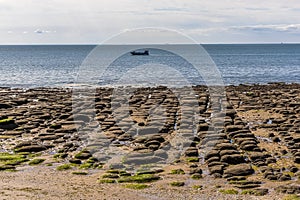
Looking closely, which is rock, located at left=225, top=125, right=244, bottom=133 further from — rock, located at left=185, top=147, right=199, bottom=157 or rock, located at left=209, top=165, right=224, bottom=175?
rock, located at left=209, top=165, right=224, bottom=175

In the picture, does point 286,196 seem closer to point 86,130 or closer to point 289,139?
point 289,139

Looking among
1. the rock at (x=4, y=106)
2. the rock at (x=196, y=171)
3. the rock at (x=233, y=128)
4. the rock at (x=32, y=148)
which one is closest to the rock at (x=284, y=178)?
the rock at (x=196, y=171)

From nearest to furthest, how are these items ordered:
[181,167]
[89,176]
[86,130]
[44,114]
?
[89,176], [181,167], [86,130], [44,114]

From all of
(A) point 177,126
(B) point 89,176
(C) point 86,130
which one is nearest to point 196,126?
(A) point 177,126

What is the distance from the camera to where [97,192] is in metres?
26.9

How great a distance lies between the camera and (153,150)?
36688 mm

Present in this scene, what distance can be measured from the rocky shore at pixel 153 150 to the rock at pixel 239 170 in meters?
0.07

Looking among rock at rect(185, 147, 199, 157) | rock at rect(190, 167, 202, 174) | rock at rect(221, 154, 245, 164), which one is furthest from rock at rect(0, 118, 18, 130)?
→ rock at rect(221, 154, 245, 164)

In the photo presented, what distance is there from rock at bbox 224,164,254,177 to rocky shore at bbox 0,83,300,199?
71mm

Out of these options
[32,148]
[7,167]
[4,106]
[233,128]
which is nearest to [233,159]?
[233,128]

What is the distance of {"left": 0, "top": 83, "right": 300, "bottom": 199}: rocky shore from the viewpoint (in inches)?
1084

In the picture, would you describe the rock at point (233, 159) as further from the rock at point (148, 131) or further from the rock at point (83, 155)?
the rock at point (148, 131)

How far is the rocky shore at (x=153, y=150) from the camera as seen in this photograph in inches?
1084

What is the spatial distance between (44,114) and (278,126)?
1064 inches
